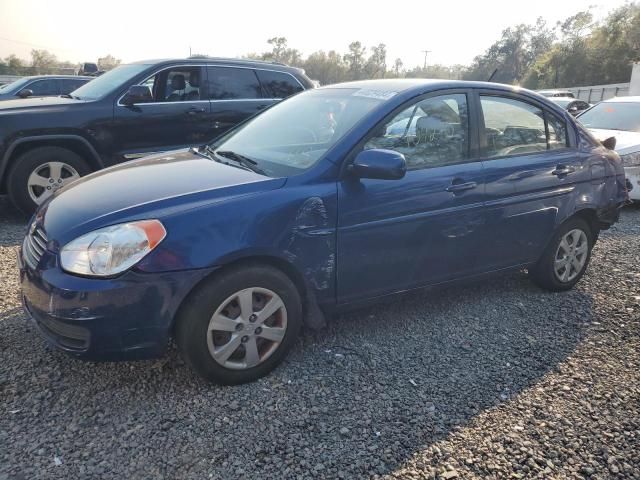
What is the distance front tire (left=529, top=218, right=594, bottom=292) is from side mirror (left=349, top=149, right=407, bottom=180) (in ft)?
6.17

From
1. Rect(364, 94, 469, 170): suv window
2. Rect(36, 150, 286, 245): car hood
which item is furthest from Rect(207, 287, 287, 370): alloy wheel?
Rect(364, 94, 469, 170): suv window

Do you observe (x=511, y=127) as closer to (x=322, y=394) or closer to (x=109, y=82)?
(x=322, y=394)

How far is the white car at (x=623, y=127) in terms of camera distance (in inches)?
278

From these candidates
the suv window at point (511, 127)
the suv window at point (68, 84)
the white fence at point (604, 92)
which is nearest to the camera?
the suv window at point (511, 127)

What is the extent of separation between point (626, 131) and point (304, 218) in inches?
278

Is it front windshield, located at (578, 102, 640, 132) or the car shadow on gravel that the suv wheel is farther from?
front windshield, located at (578, 102, 640, 132)

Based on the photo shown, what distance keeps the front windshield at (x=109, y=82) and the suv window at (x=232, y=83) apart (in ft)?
2.68

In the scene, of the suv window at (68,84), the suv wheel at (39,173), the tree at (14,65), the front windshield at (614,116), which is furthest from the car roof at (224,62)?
the tree at (14,65)

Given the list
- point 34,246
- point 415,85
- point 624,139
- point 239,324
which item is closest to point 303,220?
point 239,324

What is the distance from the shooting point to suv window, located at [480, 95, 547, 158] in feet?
11.9

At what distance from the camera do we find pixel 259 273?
2.72 meters

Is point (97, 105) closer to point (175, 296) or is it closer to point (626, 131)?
point (175, 296)

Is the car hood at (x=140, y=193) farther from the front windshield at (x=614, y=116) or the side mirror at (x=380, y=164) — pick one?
the front windshield at (x=614, y=116)

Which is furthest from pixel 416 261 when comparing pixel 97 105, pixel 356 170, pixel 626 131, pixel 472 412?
pixel 626 131
